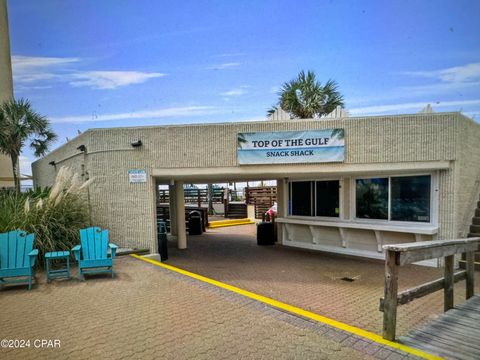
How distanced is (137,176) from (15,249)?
3.41m

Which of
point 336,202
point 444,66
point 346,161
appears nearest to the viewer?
point 346,161

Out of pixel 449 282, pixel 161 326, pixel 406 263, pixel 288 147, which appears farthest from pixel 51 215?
pixel 449 282

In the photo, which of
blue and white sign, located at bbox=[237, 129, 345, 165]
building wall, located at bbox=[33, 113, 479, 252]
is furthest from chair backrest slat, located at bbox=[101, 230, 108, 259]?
blue and white sign, located at bbox=[237, 129, 345, 165]

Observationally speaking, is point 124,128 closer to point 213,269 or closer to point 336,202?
point 213,269

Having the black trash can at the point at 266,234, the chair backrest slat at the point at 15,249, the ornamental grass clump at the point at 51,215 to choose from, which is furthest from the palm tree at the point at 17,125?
the black trash can at the point at 266,234

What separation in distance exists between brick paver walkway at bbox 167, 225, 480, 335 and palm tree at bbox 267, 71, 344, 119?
25.7 feet

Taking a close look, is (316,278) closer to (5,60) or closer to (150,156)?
(150,156)

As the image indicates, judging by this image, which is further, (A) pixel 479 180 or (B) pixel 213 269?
(A) pixel 479 180

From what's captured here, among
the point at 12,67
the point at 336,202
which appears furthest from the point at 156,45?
the point at 12,67

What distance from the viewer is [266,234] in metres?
12.0

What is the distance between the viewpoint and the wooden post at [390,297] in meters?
3.63

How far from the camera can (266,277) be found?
24.1 ft

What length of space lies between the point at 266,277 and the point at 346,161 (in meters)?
3.62

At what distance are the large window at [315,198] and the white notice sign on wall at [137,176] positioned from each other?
5.35 metres
